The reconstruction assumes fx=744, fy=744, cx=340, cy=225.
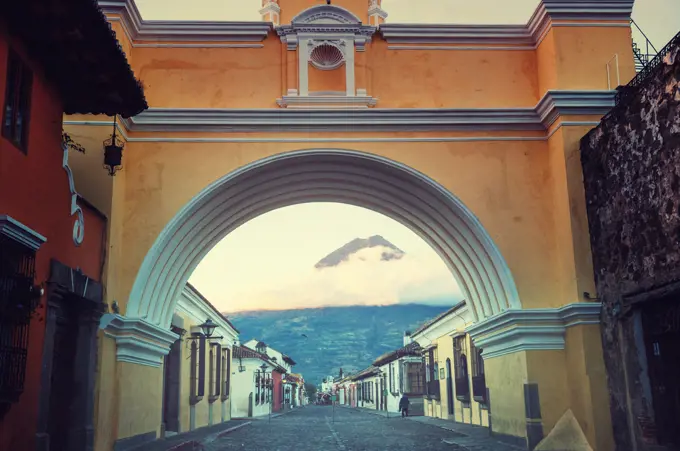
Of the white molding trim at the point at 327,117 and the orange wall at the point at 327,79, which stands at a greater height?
the orange wall at the point at 327,79

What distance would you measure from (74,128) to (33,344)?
415 cm

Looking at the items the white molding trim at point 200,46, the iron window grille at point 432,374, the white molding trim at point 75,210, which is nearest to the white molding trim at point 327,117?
the white molding trim at point 200,46

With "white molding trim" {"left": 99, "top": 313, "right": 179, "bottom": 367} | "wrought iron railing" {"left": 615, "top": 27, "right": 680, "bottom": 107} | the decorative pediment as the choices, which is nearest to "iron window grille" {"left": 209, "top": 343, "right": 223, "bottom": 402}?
"white molding trim" {"left": 99, "top": 313, "right": 179, "bottom": 367}

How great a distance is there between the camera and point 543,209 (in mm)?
10828

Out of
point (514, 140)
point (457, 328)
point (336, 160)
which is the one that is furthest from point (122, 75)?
point (457, 328)

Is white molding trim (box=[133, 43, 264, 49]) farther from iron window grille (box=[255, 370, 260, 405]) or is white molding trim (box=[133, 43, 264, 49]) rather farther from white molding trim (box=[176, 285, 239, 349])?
iron window grille (box=[255, 370, 260, 405])

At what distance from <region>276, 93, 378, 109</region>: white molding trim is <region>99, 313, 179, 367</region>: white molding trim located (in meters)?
3.70

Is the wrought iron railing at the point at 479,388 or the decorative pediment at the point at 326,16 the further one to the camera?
the wrought iron railing at the point at 479,388

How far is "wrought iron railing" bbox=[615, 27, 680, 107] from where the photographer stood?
7.90 meters

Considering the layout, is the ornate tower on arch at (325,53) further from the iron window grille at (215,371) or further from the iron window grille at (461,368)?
the iron window grille at (215,371)

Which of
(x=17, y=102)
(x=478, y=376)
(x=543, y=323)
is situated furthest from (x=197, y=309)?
(x=17, y=102)

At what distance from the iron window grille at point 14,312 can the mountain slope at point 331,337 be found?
535ft

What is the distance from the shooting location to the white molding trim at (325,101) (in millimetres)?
10781

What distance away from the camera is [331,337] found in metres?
191
